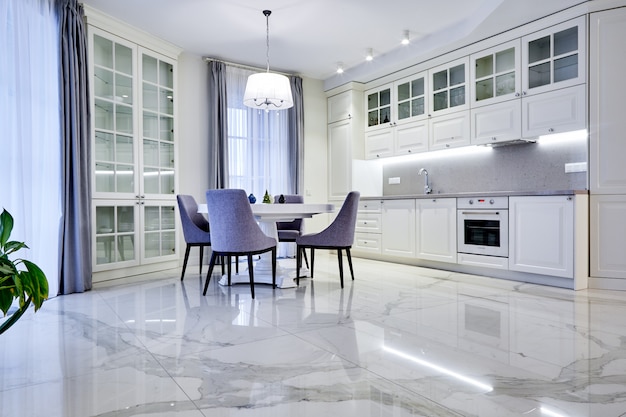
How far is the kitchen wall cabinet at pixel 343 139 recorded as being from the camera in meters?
6.02

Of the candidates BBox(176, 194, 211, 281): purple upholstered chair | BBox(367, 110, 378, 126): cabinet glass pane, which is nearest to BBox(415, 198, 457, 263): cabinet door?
BBox(367, 110, 378, 126): cabinet glass pane

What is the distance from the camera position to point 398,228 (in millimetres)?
5125

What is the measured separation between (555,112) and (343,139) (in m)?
2.96

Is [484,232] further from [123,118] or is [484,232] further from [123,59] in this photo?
[123,59]

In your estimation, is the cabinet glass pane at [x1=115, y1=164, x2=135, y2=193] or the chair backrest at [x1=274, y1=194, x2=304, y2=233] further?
the chair backrest at [x1=274, y1=194, x2=304, y2=233]

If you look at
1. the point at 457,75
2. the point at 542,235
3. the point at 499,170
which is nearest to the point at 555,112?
the point at 499,170

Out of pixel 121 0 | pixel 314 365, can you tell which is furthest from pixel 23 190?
pixel 314 365

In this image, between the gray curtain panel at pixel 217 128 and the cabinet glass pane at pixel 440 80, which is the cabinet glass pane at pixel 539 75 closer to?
the cabinet glass pane at pixel 440 80

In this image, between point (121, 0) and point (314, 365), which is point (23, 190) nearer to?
point (121, 0)

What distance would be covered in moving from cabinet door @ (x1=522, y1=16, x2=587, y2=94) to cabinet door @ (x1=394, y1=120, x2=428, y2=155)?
134 centimetres

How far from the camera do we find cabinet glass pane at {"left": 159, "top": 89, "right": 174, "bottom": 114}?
4.80 meters

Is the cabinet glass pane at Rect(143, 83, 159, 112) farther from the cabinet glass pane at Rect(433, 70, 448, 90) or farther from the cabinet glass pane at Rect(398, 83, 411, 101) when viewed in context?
the cabinet glass pane at Rect(433, 70, 448, 90)

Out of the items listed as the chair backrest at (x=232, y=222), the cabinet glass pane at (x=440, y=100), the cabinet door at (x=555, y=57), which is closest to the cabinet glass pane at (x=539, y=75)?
the cabinet door at (x=555, y=57)

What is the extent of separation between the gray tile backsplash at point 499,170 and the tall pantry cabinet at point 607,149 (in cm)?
29
